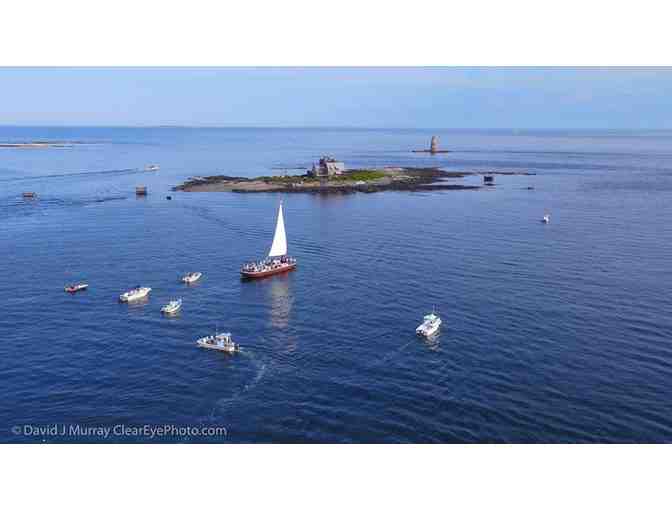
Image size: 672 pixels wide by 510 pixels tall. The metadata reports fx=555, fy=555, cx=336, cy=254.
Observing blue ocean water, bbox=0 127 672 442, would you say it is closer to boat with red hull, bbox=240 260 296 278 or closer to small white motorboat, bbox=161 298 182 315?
small white motorboat, bbox=161 298 182 315

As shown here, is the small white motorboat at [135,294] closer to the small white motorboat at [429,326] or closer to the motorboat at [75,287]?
the motorboat at [75,287]

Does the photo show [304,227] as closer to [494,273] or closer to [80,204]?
[494,273]

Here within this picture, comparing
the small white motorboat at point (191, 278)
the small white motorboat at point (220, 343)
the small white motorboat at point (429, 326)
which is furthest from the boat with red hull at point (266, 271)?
the small white motorboat at point (429, 326)

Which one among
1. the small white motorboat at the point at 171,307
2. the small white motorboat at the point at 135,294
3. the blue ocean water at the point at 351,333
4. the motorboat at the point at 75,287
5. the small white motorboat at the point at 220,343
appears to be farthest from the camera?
the motorboat at the point at 75,287

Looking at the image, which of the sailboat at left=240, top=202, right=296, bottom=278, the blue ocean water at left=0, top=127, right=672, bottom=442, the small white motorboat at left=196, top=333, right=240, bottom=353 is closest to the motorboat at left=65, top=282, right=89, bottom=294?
the blue ocean water at left=0, top=127, right=672, bottom=442

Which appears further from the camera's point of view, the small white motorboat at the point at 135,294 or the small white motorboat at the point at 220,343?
the small white motorboat at the point at 135,294

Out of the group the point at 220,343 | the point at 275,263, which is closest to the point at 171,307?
the point at 220,343
